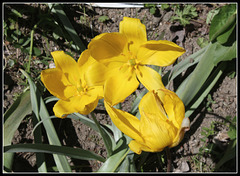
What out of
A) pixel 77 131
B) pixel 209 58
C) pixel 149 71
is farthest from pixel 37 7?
pixel 209 58

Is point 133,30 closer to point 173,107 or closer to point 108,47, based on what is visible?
point 108,47

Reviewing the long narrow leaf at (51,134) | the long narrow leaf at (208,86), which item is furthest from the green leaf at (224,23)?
the long narrow leaf at (51,134)

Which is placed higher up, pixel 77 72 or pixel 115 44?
pixel 115 44

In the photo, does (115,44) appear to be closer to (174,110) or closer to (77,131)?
(174,110)

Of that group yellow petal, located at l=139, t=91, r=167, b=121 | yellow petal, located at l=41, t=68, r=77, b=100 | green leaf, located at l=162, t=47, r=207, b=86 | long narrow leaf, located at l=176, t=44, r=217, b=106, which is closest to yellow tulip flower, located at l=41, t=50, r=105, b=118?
yellow petal, located at l=41, t=68, r=77, b=100

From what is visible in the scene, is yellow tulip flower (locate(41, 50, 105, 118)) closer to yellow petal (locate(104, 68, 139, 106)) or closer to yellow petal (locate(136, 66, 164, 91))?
yellow petal (locate(104, 68, 139, 106))

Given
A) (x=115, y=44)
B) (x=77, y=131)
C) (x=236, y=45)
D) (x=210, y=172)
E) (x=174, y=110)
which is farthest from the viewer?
(x=77, y=131)

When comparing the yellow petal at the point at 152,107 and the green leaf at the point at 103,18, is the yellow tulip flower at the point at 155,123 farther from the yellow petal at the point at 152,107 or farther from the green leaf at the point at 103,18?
the green leaf at the point at 103,18
